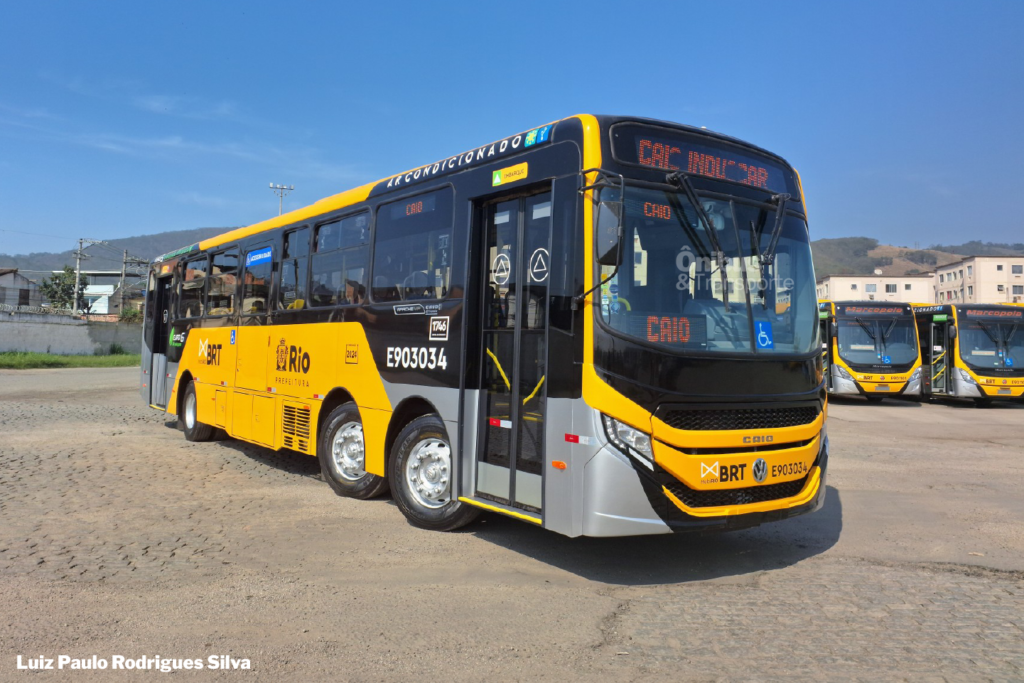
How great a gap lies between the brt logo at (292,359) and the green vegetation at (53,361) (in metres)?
31.4

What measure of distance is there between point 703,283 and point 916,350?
20.4m

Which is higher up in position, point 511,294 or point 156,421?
point 511,294

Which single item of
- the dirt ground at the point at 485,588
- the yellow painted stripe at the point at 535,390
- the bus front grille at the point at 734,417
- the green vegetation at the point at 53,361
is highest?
the yellow painted stripe at the point at 535,390

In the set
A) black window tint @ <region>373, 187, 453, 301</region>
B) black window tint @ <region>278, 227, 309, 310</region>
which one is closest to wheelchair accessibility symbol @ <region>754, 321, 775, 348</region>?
black window tint @ <region>373, 187, 453, 301</region>

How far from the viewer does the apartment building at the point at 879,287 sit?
10725 cm

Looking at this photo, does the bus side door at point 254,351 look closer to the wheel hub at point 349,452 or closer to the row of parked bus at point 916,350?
the wheel hub at point 349,452

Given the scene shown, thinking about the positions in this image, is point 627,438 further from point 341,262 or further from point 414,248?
point 341,262

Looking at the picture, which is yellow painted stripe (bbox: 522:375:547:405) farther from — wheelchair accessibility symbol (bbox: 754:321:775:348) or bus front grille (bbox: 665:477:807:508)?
wheelchair accessibility symbol (bbox: 754:321:775:348)

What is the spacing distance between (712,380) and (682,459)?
0.58 m

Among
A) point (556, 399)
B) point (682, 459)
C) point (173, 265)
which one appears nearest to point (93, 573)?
point (556, 399)

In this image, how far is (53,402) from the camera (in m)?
18.8

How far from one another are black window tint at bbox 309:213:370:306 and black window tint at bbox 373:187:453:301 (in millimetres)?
272

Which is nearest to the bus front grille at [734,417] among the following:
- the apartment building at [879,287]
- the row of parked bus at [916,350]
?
the row of parked bus at [916,350]

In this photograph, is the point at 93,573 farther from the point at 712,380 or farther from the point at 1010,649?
the point at 1010,649
